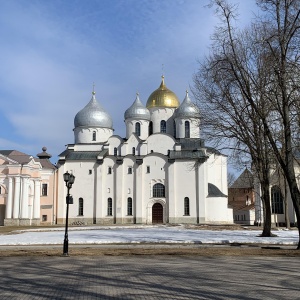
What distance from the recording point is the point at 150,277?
11.3 m

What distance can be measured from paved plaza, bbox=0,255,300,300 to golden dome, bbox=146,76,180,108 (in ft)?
161

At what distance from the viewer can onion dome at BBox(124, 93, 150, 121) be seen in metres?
62.4

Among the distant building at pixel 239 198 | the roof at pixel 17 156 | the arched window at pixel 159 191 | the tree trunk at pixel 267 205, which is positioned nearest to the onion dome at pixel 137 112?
the arched window at pixel 159 191

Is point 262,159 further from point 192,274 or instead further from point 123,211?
point 123,211

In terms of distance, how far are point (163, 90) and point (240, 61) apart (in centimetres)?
4379

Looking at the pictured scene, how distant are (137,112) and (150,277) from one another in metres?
52.0

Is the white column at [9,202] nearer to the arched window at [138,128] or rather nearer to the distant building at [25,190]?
the distant building at [25,190]

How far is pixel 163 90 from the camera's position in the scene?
215 ft

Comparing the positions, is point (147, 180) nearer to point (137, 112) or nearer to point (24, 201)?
point (137, 112)

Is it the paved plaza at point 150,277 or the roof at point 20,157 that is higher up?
the roof at point 20,157

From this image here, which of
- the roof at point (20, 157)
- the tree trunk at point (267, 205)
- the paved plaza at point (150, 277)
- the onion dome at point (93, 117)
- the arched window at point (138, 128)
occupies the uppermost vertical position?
the onion dome at point (93, 117)

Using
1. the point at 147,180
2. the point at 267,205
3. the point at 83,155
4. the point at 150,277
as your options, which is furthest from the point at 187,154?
the point at 150,277

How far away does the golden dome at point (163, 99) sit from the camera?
64.2m

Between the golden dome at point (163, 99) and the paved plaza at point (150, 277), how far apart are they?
4906 cm
